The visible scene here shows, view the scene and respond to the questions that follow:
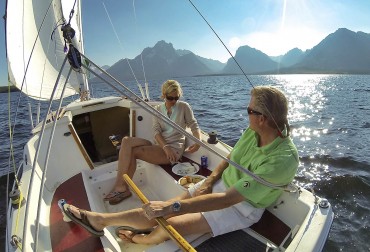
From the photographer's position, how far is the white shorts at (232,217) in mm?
2542

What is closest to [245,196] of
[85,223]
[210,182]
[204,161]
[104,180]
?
[210,182]

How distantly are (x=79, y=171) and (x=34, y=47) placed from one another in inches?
142

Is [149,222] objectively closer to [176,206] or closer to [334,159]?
[176,206]

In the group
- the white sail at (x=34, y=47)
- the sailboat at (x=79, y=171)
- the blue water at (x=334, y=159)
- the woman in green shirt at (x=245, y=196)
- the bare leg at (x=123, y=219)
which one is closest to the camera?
the sailboat at (x=79, y=171)

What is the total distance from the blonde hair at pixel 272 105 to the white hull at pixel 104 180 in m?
0.92

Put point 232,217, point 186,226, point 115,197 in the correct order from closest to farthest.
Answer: point 186,226, point 232,217, point 115,197

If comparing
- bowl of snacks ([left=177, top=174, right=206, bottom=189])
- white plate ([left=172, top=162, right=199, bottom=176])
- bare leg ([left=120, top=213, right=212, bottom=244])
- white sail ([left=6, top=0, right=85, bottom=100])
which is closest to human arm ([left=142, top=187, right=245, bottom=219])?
bare leg ([left=120, top=213, right=212, bottom=244])

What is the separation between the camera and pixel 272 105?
7.63ft

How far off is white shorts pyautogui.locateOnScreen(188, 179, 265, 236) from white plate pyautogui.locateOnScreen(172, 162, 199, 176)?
151cm

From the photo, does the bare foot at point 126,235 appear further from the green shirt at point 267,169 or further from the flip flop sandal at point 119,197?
the green shirt at point 267,169

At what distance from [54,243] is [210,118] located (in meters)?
12.9

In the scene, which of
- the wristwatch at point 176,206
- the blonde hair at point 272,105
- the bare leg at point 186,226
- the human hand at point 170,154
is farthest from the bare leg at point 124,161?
the blonde hair at point 272,105

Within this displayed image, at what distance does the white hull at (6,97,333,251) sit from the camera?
2.44 metres

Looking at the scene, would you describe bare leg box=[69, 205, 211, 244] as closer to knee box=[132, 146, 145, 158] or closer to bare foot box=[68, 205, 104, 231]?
bare foot box=[68, 205, 104, 231]
